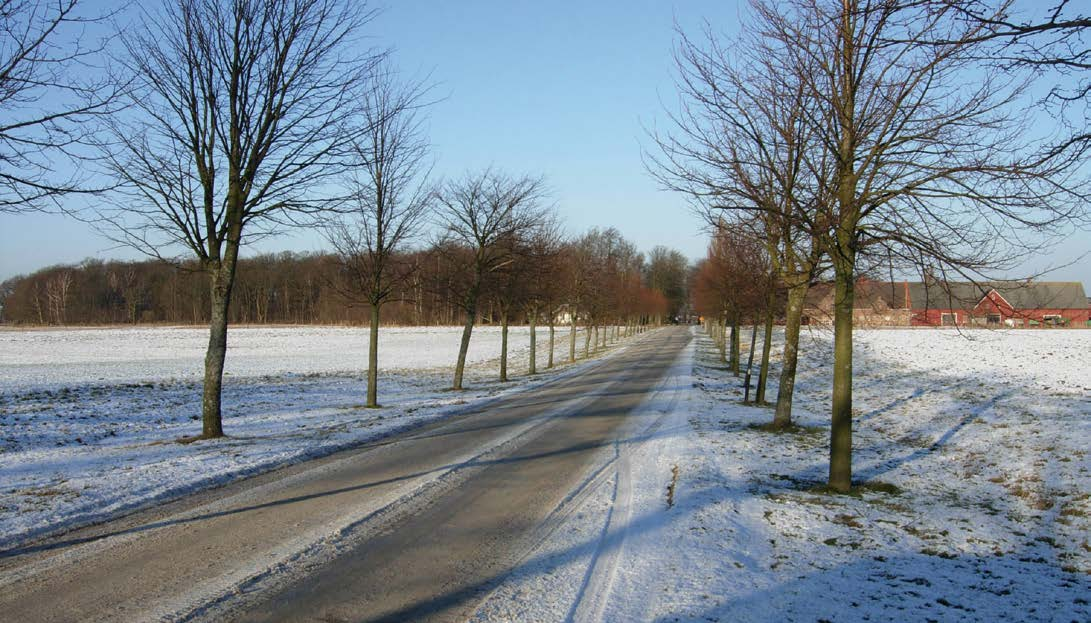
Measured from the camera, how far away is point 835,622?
417cm

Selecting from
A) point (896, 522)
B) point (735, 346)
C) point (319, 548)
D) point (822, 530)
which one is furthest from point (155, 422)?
point (735, 346)

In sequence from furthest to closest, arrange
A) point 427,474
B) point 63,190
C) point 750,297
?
1. point 750,297
2. point 427,474
3. point 63,190

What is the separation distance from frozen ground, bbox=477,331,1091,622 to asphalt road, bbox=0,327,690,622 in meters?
0.53

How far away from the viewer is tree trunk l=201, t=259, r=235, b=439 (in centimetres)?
1130

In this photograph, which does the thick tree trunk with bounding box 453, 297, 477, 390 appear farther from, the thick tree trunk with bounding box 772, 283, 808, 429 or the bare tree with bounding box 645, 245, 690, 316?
the bare tree with bounding box 645, 245, 690, 316

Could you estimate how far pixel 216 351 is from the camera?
11.4 m

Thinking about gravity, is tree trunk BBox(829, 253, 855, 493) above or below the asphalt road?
above

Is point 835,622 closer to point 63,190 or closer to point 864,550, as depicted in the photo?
point 864,550

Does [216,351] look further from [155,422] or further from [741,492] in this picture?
[741,492]

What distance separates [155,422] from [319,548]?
1090cm

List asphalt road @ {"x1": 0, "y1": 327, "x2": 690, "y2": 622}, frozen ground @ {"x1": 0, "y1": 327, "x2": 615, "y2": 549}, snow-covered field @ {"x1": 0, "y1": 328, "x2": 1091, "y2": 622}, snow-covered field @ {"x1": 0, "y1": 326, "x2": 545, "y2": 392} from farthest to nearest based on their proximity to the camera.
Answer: snow-covered field @ {"x1": 0, "y1": 326, "x2": 545, "y2": 392} < frozen ground @ {"x1": 0, "y1": 327, "x2": 615, "y2": 549} < snow-covered field @ {"x1": 0, "y1": 328, "x2": 1091, "y2": 622} < asphalt road @ {"x1": 0, "y1": 327, "x2": 690, "y2": 622}

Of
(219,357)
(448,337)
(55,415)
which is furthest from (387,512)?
(448,337)

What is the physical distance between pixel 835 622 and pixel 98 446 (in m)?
11.3

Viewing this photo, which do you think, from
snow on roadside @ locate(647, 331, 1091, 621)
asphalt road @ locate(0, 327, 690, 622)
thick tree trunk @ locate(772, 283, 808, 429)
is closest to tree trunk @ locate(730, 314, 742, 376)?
snow on roadside @ locate(647, 331, 1091, 621)
